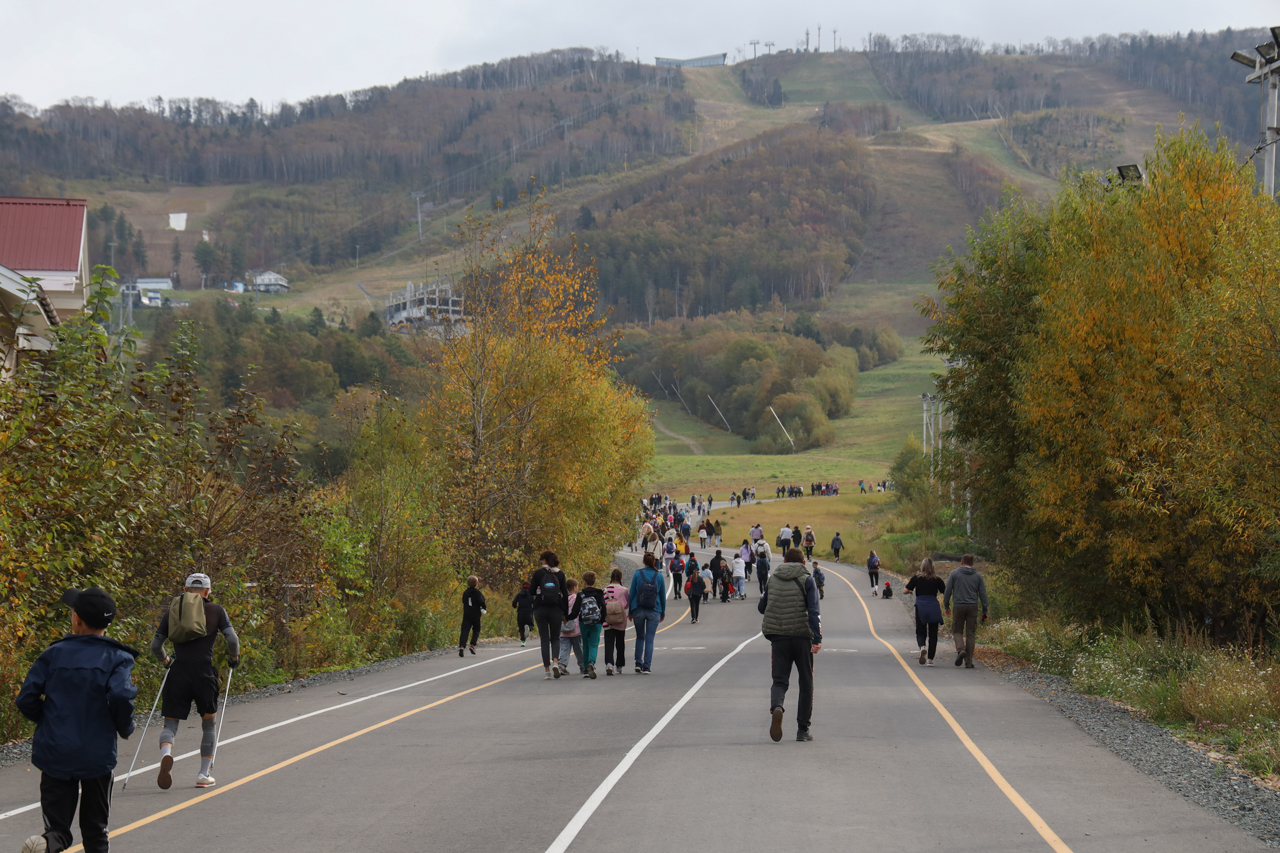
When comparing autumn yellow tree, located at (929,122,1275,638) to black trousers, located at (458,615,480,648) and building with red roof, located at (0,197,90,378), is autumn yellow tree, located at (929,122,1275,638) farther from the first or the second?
building with red roof, located at (0,197,90,378)

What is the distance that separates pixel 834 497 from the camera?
3701 inches

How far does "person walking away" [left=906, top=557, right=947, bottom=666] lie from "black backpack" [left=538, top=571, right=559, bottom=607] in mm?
6036

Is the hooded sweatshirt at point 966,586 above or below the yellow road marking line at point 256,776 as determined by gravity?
above

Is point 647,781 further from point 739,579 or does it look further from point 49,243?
point 739,579

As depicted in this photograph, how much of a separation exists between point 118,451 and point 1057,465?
45.8 feet

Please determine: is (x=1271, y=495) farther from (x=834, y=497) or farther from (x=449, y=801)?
(x=834, y=497)

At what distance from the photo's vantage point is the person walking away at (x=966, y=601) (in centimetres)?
1872

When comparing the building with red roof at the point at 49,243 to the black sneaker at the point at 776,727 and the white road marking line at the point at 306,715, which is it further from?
the black sneaker at the point at 776,727

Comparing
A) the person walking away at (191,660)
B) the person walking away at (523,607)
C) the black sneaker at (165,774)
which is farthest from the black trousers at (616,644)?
the black sneaker at (165,774)

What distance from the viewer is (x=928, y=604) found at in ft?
63.3

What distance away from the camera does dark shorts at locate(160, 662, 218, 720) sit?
929cm

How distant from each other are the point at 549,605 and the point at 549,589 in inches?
10.8

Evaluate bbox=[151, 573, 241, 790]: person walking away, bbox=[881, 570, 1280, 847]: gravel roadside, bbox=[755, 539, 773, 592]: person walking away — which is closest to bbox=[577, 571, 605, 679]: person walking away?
bbox=[881, 570, 1280, 847]: gravel roadside

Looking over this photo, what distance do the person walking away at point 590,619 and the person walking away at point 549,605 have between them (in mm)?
292
